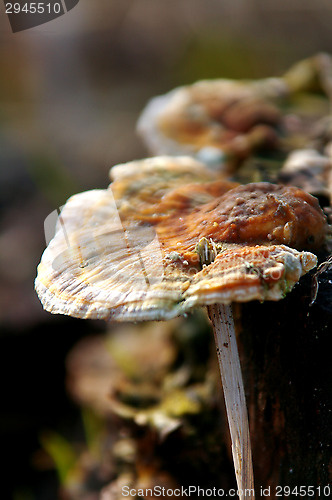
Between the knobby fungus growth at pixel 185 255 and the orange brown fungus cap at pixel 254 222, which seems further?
the orange brown fungus cap at pixel 254 222

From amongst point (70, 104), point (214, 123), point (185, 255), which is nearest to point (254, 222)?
point (185, 255)

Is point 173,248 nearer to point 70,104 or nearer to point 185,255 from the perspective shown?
point 185,255

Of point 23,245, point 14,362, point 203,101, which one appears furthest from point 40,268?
point 23,245

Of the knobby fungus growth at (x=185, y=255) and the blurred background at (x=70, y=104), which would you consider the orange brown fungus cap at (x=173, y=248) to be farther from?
the blurred background at (x=70, y=104)

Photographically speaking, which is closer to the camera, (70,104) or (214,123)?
(214,123)

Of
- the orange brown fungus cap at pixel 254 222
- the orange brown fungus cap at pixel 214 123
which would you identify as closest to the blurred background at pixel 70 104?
the orange brown fungus cap at pixel 214 123
